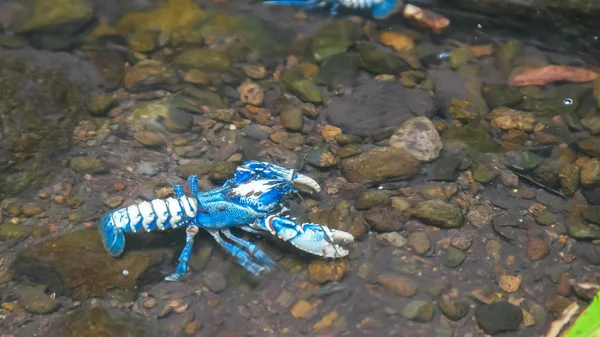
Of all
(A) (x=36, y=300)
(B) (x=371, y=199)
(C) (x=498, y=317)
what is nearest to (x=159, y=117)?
(A) (x=36, y=300)

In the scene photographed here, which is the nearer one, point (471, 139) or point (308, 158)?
point (308, 158)

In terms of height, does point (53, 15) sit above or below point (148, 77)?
above

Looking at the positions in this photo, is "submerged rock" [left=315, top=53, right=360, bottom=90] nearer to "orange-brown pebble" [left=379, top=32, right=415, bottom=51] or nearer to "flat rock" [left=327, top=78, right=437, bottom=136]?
"flat rock" [left=327, top=78, right=437, bottom=136]

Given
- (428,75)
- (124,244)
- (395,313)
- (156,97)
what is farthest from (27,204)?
(428,75)

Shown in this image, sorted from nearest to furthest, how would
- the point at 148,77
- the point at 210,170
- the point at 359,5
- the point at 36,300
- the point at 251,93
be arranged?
the point at 36,300, the point at 210,170, the point at 251,93, the point at 148,77, the point at 359,5

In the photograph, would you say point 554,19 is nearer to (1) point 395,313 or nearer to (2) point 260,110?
(2) point 260,110

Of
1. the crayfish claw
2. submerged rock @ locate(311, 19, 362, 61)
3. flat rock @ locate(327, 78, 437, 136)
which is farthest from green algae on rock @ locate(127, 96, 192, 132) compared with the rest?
the crayfish claw

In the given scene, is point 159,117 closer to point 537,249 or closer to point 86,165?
point 86,165
